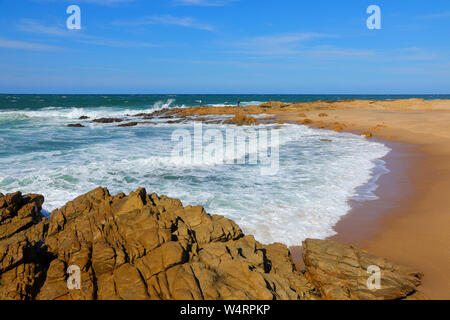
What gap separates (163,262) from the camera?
14.1ft

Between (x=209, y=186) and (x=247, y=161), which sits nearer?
(x=209, y=186)

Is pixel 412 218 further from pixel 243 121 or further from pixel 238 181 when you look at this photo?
pixel 243 121

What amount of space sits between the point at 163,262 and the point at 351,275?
2.90 metres

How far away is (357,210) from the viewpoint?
8.08 metres

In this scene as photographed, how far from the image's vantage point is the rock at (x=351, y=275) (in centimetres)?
446

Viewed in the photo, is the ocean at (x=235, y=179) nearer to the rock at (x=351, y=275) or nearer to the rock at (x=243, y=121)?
the rock at (x=351, y=275)

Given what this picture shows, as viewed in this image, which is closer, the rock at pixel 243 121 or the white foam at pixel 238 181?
the white foam at pixel 238 181

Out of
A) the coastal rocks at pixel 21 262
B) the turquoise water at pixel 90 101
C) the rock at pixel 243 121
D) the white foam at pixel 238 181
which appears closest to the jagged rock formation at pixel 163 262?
the coastal rocks at pixel 21 262

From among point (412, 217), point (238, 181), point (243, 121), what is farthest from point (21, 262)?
point (243, 121)

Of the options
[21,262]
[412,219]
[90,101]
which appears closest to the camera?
[21,262]

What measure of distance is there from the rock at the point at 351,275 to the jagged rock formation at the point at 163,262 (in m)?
0.01
